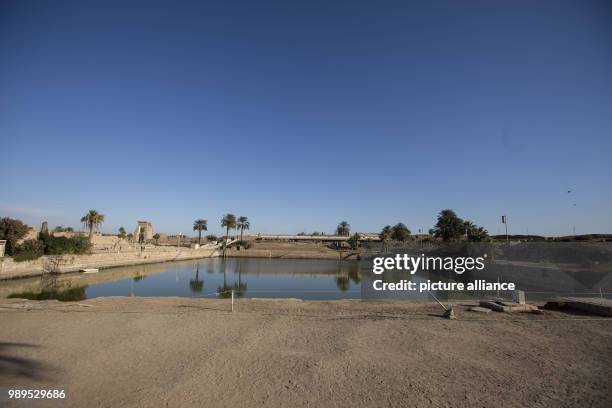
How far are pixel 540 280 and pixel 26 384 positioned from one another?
28.9 meters

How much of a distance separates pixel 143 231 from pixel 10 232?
226 feet

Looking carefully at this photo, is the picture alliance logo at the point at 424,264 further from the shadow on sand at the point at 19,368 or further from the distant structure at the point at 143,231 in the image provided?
the distant structure at the point at 143,231

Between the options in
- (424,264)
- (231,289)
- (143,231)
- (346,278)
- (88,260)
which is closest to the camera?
(424,264)

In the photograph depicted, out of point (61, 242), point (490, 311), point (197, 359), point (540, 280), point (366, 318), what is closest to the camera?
point (197, 359)

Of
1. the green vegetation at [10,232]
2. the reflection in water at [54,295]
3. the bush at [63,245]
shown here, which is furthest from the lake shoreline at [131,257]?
the reflection in water at [54,295]

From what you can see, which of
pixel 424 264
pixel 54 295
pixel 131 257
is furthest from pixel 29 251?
pixel 424 264

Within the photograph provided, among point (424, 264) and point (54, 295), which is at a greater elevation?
point (424, 264)

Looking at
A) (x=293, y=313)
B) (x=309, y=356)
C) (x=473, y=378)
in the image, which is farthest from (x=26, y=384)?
(x=473, y=378)

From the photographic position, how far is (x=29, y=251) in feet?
119

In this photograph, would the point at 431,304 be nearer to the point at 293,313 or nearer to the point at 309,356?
the point at 293,313

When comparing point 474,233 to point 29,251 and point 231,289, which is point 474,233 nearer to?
point 231,289

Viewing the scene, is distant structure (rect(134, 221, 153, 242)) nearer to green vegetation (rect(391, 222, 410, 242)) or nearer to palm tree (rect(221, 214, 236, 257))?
palm tree (rect(221, 214, 236, 257))

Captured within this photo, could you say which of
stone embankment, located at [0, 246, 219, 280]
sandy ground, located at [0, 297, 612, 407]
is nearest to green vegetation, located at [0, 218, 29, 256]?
stone embankment, located at [0, 246, 219, 280]

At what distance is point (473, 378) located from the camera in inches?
Answer: 239
